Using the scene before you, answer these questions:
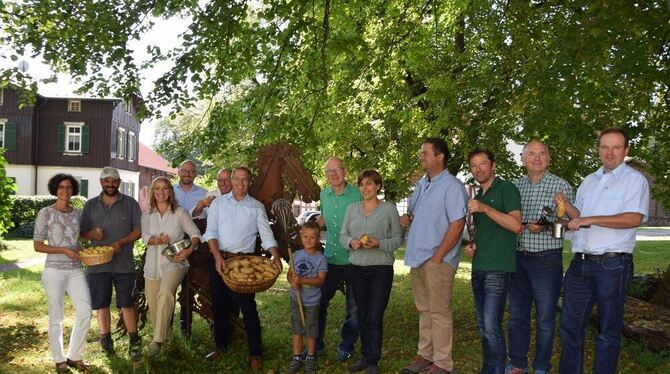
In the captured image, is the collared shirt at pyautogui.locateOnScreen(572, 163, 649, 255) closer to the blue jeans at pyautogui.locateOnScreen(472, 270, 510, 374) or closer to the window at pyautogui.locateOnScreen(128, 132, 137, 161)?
the blue jeans at pyautogui.locateOnScreen(472, 270, 510, 374)

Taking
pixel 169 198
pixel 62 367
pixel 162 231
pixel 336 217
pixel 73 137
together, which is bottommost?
pixel 62 367

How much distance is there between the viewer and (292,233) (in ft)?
21.3

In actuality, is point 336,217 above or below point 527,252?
above

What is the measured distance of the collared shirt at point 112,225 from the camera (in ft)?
20.4

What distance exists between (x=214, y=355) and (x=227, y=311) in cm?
46

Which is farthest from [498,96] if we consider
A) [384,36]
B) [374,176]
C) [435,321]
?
[435,321]

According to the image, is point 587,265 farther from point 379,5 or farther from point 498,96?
point 379,5

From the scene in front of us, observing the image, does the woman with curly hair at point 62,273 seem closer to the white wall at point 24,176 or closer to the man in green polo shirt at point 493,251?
the man in green polo shirt at point 493,251

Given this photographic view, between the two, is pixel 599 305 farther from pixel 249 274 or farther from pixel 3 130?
pixel 3 130

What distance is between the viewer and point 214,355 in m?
6.23

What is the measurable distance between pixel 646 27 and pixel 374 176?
3455mm

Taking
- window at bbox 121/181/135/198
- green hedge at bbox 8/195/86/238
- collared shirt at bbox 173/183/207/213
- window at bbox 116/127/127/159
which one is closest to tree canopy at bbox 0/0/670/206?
collared shirt at bbox 173/183/207/213

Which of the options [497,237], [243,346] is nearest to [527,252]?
[497,237]

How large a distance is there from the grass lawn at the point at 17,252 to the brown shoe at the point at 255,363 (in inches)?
469
